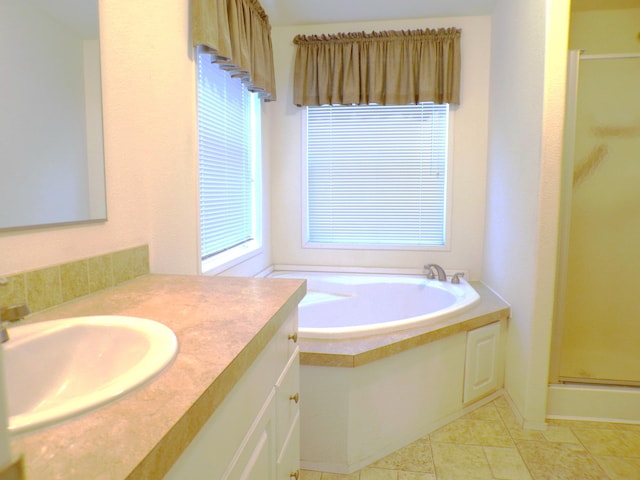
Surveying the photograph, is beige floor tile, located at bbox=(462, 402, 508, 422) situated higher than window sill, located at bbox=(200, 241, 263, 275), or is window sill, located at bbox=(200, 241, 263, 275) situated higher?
window sill, located at bbox=(200, 241, 263, 275)

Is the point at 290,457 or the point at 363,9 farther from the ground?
the point at 363,9

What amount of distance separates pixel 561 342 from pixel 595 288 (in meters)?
0.43

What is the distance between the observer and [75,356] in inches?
33.2

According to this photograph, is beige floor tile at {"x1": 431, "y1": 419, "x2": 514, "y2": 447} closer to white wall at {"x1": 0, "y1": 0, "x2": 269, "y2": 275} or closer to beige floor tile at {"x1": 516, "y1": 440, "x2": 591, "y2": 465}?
beige floor tile at {"x1": 516, "y1": 440, "x2": 591, "y2": 465}

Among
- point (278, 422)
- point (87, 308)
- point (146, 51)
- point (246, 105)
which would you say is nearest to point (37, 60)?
point (146, 51)

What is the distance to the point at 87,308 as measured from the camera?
40.0 inches

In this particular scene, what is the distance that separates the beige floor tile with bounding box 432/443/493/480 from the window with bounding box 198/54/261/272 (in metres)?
1.41

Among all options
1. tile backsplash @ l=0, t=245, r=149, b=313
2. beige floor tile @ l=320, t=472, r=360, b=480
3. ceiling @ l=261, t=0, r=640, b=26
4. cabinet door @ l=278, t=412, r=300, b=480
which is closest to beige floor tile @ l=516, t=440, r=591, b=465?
beige floor tile @ l=320, t=472, r=360, b=480

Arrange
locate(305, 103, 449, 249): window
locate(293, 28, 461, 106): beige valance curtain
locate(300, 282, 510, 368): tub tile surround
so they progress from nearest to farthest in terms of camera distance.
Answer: locate(300, 282, 510, 368): tub tile surround → locate(293, 28, 461, 106): beige valance curtain → locate(305, 103, 449, 249): window

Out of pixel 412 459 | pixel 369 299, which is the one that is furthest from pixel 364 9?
pixel 412 459

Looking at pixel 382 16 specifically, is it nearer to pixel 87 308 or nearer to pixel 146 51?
pixel 146 51

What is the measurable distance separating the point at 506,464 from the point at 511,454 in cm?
9

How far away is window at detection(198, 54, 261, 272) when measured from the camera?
7.14 feet

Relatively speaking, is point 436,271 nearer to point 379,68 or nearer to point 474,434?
point 474,434
